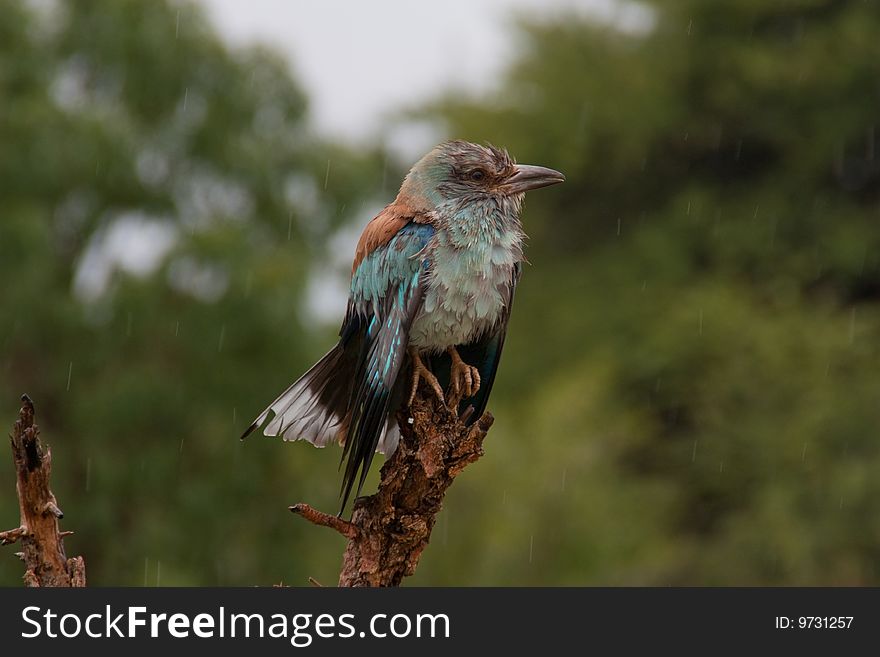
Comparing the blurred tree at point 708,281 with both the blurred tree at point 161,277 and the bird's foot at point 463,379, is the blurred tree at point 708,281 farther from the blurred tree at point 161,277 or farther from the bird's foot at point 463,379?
the bird's foot at point 463,379

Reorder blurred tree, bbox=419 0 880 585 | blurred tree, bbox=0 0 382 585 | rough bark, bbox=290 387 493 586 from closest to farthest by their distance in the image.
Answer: rough bark, bbox=290 387 493 586 < blurred tree, bbox=0 0 382 585 < blurred tree, bbox=419 0 880 585

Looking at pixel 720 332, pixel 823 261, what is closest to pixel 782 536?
pixel 720 332

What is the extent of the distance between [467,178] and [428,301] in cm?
74

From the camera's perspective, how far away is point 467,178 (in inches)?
221

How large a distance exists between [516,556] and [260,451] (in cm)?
347

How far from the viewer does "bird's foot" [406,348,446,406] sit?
16.5 ft

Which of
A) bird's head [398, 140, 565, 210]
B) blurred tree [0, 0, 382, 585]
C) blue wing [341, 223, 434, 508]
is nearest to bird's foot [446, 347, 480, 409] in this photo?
blue wing [341, 223, 434, 508]

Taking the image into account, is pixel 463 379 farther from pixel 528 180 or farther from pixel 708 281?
pixel 708 281

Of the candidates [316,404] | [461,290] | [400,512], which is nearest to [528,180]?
[461,290]

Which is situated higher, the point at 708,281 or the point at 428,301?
the point at 708,281

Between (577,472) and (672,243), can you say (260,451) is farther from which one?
(672,243)

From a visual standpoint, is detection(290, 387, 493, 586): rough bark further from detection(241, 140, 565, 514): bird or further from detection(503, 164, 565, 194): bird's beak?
detection(503, 164, 565, 194): bird's beak

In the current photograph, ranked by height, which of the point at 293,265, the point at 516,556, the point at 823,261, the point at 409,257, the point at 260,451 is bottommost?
the point at 409,257

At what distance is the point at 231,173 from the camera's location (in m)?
15.7
